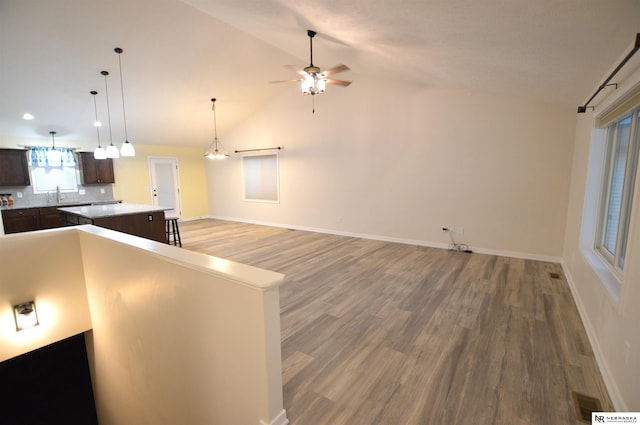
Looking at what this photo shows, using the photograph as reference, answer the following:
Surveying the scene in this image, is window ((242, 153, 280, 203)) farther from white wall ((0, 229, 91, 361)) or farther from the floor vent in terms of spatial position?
the floor vent

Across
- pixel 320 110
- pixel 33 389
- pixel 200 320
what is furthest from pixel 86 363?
pixel 320 110

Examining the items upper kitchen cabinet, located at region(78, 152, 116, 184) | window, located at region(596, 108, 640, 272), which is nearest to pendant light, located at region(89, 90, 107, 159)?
upper kitchen cabinet, located at region(78, 152, 116, 184)

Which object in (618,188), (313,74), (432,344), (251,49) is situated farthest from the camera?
(251,49)

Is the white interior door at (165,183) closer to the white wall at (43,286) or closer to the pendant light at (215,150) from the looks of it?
the pendant light at (215,150)

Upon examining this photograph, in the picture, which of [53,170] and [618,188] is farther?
[53,170]

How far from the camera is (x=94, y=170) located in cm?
685

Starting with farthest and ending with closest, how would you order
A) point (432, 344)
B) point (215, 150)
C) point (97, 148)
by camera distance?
point (215, 150)
point (97, 148)
point (432, 344)

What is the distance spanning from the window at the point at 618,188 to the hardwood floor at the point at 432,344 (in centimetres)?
77

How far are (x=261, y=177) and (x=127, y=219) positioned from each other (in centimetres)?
393

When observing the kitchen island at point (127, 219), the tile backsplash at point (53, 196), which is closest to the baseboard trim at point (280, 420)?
the kitchen island at point (127, 219)

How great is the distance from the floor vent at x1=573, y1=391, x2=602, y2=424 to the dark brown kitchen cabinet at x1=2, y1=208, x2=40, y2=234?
8.53 metres

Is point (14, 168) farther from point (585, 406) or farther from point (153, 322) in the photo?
point (585, 406)

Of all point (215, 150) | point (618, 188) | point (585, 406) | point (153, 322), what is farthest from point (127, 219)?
point (618, 188)

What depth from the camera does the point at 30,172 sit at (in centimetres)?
612
